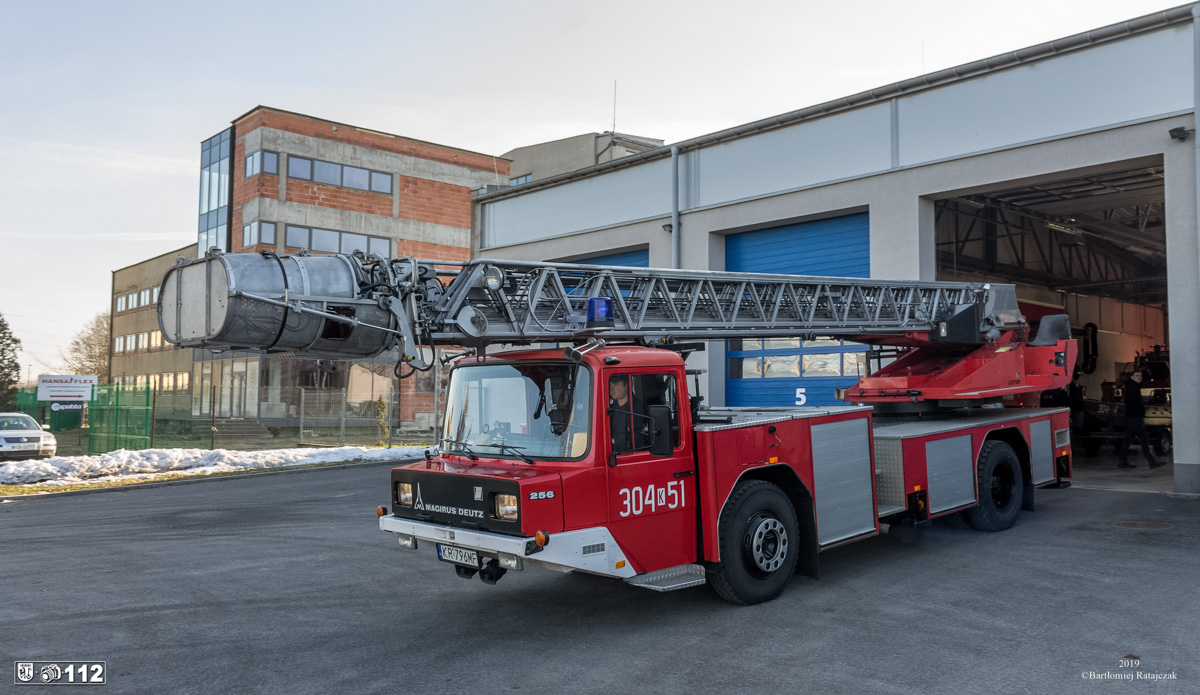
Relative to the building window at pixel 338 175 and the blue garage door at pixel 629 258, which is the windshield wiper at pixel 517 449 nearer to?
the blue garage door at pixel 629 258

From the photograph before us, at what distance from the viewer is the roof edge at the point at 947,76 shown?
12305 mm

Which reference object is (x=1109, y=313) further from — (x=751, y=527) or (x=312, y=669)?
(x=312, y=669)

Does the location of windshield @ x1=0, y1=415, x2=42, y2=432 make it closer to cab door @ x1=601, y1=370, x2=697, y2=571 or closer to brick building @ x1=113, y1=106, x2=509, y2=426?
brick building @ x1=113, y1=106, x2=509, y2=426

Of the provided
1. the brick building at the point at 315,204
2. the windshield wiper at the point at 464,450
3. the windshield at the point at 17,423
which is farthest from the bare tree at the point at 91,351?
the windshield wiper at the point at 464,450

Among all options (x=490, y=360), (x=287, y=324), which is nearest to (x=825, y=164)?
(x=490, y=360)

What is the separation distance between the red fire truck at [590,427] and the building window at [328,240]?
3295cm

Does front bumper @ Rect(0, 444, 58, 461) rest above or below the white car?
below

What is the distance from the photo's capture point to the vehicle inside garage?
18359mm

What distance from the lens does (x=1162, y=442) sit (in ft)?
61.4

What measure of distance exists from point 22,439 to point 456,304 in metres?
19.1

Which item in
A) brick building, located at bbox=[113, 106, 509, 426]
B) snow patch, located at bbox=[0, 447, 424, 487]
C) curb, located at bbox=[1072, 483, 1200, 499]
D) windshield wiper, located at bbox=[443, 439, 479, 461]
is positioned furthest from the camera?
brick building, located at bbox=[113, 106, 509, 426]

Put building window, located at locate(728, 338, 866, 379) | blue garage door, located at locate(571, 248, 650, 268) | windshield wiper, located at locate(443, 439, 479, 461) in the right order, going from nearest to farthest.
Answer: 1. windshield wiper, located at locate(443, 439, 479, 461)
2. building window, located at locate(728, 338, 866, 379)
3. blue garage door, located at locate(571, 248, 650, 268)

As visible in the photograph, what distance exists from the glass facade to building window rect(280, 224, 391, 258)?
373 centimetres

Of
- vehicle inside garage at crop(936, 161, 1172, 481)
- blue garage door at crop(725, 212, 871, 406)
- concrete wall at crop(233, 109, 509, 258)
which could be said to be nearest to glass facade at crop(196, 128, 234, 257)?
concrete wall at crop(233, 109, 509, 258)
